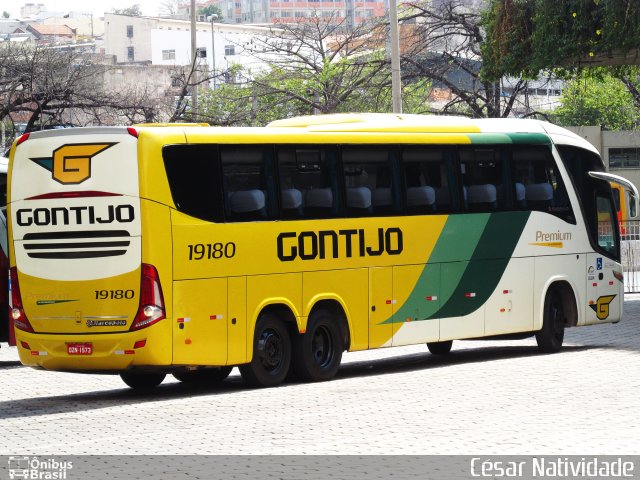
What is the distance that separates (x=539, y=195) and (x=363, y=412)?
26.8 feet

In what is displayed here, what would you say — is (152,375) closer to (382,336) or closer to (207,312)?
(207,312)

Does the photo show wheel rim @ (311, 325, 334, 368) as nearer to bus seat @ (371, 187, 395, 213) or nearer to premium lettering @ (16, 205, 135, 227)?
bus seat @ (371, 187, 395, 213)

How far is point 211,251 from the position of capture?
51.2 feet

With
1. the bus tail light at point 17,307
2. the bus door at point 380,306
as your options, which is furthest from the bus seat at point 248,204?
the bus tail light at point 17,307

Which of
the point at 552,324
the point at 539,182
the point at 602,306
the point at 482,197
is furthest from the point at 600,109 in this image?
the point at 482,197

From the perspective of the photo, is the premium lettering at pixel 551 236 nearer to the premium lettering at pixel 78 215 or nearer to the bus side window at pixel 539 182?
the bus side window at pixel 539 182

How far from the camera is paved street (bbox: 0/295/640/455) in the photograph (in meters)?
11.0

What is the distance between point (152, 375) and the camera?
55.4 ft

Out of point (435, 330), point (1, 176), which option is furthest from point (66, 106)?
point (435, 330)

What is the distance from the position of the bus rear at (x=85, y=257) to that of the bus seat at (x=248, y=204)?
1.39m

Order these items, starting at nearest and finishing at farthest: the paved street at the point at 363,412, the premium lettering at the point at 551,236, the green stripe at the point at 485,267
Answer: the paved street at the point at 363,412 < the green stripe at the point at 485,267 < the premium lettering at the point at 551,236

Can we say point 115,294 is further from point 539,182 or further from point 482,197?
point 539,182

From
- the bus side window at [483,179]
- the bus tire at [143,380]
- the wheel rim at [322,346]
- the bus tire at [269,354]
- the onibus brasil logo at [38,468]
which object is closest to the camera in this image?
the onibus brasil logo at [38,468]

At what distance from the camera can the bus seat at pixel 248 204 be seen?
15984 millimetres
